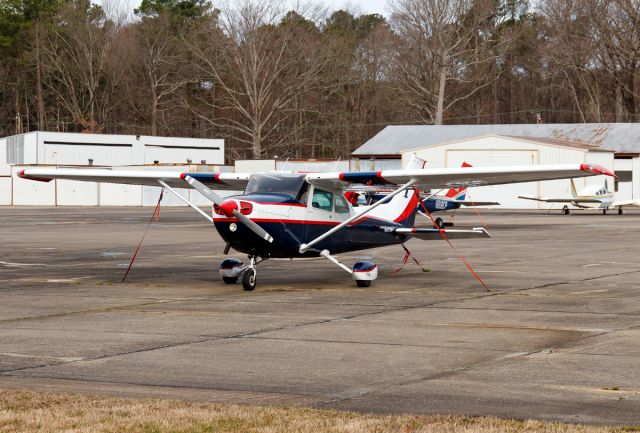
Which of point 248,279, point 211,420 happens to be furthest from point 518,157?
point 211,420

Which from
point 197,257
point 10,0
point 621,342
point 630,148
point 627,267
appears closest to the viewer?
point 621,342

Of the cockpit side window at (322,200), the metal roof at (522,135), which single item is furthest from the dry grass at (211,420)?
the metal roof at (522,135)

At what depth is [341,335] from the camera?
11.9m

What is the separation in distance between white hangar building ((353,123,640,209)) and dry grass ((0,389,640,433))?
55.5 m

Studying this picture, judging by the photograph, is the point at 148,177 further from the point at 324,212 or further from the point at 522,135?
the point at 522,135

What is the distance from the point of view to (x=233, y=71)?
8550 cm

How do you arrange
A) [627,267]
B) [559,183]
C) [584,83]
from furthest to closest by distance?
[584,83] → [559,183] → [627,267]

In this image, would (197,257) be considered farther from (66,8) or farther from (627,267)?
(66,8)

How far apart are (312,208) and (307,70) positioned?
225ft

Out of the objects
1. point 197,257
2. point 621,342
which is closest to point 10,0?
point 197,257

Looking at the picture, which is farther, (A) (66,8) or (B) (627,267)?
(A) (66,8)

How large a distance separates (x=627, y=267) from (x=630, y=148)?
2003 inches

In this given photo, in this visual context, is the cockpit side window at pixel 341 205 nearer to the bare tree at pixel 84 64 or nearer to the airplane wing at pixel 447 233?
the airplane wing at pixel 447 233

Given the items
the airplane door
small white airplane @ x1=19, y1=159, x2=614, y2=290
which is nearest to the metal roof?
small white airplane @ x1=19, y1=159, x2=614, y2=290
